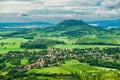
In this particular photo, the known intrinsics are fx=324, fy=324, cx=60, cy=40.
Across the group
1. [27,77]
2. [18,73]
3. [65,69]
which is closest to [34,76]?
[27,77]

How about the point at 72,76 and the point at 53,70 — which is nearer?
the point at 72,76

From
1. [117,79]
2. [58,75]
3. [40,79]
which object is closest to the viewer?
[117,79]

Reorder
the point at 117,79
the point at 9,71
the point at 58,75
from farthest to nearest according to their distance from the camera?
1. the point at 9,71
2. the point at 58,75
3. the point at 117,79

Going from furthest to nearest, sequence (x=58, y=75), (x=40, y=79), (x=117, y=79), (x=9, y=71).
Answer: (x=9, y=71)
(x=58, y=75)
(x=40, y=79)
(x=117, y=79)

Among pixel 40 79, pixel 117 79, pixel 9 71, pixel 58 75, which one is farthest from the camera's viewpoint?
pixel 9 71

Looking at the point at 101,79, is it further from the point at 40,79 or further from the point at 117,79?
the point at 40,79

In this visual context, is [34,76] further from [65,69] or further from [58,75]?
[65,69]

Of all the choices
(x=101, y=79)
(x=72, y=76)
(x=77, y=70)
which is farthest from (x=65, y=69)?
(x=101, y=79)

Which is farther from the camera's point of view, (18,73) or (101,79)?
(18,73)
